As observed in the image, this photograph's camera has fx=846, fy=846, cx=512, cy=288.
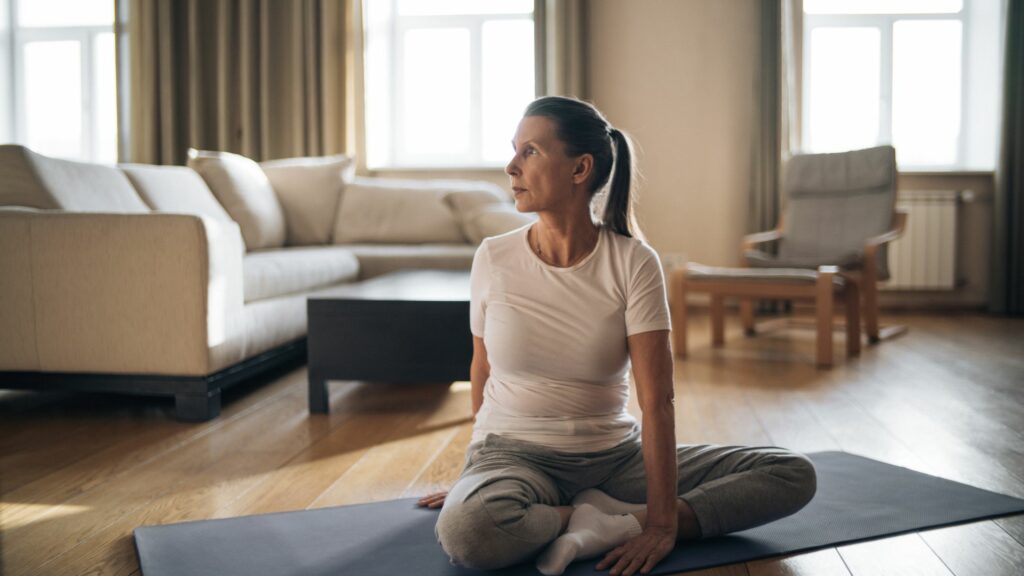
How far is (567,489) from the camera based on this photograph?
1.37m

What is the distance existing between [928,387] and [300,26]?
4.12 m

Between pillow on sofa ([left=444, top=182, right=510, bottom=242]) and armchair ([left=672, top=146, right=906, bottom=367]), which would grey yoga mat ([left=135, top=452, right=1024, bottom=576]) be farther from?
pillow on sofa ([left=444, top=182, right=510, bottom=242])

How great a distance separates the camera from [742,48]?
5207 mm

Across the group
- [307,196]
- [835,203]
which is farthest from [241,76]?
[835,203]

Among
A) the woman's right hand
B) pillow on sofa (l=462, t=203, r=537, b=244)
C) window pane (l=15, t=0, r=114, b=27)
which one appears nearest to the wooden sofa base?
the woman's right hand

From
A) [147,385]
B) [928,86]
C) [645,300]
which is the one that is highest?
[928,86]

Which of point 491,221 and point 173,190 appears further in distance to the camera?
point 491,221

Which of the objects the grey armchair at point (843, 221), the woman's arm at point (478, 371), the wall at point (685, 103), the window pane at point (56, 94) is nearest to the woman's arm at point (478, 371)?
the woman's arm at point (478, 371)

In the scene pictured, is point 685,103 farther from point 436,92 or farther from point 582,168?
point 582,168

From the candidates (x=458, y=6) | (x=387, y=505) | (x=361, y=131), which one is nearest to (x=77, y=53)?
(x=361, y=131)

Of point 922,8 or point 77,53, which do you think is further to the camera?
point 77,53

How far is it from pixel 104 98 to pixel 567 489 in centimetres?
550

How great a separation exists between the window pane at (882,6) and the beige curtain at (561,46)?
4.66ft

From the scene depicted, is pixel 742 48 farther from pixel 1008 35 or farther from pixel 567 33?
pixel 1008 35
